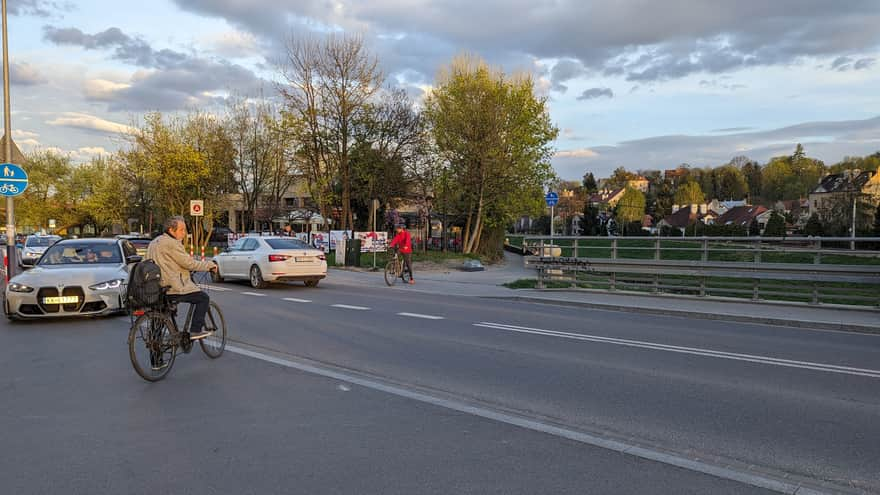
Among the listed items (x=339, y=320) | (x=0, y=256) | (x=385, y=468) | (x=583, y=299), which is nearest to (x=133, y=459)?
(x=385, y=468)

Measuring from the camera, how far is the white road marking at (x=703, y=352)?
741 centimetres

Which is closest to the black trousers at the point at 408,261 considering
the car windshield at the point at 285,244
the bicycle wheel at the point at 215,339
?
the car windshield at the point at 285,244

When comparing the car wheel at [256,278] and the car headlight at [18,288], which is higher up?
the car headlight at [18,288]

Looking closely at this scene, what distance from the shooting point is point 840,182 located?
9288 centimetres

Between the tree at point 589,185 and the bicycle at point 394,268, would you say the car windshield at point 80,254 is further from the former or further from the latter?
the tree at point 589,185

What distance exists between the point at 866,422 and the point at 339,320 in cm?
801

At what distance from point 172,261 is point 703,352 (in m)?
6.88

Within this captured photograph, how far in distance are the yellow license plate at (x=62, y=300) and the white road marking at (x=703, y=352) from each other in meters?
6.80

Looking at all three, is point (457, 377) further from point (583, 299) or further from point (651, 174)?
point (651, 174)

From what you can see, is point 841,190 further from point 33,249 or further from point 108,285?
point 108,285

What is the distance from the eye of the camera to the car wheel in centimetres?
1746

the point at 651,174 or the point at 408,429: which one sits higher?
the point at 651,174

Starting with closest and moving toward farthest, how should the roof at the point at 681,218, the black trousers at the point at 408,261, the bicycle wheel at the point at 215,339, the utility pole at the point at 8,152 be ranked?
1. the bicycle wheel at the point at 215,339
2. the utility pole at the point at 8,152
3. the black trousers at the point at 408,261
4. the roof at the point at 681,218

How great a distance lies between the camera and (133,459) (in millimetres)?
4355
